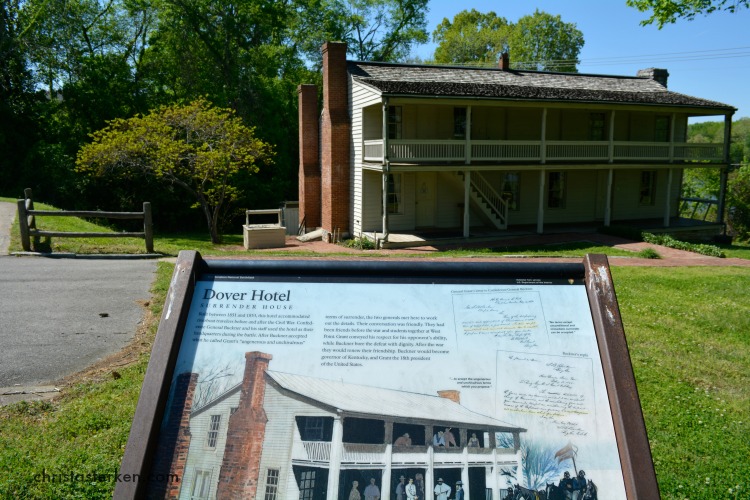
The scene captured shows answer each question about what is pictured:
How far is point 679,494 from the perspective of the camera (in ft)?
16.9

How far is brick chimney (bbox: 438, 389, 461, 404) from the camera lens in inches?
131

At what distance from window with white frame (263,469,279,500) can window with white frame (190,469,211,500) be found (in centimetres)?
30

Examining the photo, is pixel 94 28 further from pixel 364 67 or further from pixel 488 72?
pixel 488 72

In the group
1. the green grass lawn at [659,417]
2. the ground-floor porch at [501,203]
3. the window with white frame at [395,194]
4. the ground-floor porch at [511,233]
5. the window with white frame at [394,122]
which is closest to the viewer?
the green grass lawn at [659,417]

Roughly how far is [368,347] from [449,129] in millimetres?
22696

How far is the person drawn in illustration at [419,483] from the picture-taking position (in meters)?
3.07

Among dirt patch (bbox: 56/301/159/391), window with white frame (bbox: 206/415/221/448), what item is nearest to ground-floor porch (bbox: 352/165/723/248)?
dirt patch (bbox: 56/301/159/391)

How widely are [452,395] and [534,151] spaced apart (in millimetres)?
22672

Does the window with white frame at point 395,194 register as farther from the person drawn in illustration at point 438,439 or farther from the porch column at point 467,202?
the person drawn in illustration at point 438,439

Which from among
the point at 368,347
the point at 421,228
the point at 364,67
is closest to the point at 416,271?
the point at 368,347

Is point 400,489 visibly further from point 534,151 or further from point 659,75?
point 659,75

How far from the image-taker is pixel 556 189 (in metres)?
27.5

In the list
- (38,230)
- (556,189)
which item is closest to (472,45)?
(556,189)

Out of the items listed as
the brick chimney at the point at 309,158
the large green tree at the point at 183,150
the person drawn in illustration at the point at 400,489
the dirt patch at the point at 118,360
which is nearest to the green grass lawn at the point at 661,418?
the dirt patch at the point at 118,360
